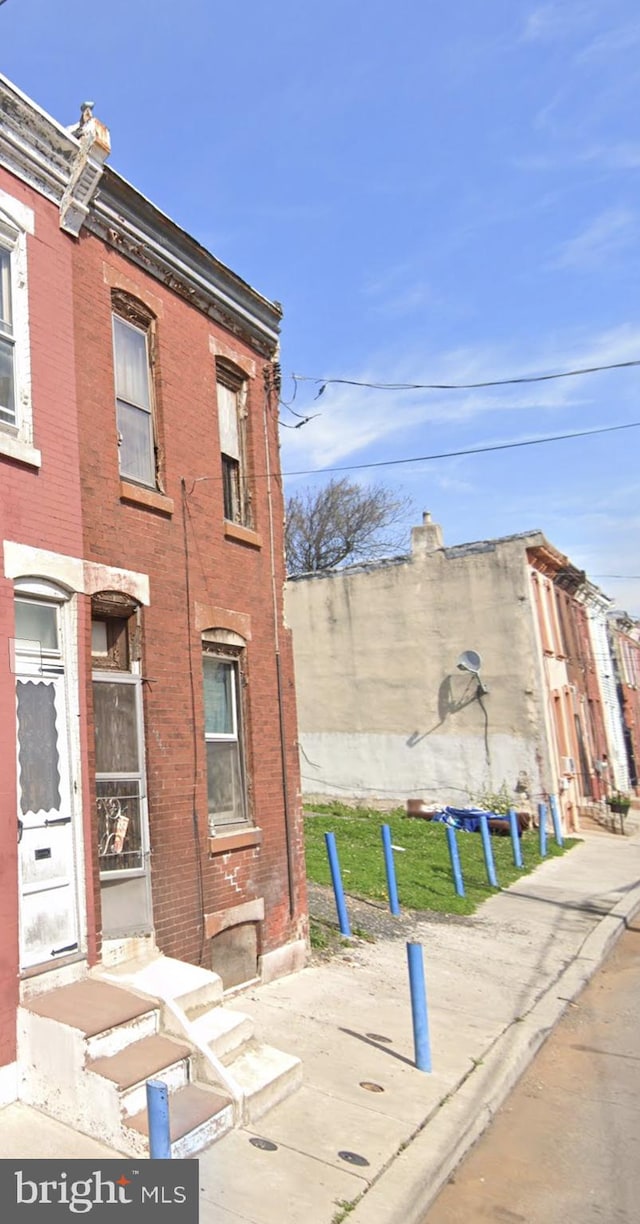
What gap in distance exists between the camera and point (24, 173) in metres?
6.72

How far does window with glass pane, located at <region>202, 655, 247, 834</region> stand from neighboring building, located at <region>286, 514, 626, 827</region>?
13.8 meters

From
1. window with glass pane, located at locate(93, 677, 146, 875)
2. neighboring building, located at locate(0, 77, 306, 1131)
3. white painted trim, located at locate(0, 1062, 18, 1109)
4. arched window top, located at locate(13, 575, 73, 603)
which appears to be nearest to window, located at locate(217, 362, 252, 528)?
neighboring building, located at locate(0, 77, 306, 1131)

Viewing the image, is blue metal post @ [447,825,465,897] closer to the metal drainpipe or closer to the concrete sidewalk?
the concrete sidewalk

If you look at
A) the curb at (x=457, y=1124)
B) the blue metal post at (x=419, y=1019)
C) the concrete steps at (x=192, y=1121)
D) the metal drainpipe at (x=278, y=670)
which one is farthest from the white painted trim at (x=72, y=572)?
the curb at (x=457, y=1124)

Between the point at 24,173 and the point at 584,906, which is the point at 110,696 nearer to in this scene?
the point at 24,173

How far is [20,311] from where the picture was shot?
656cm

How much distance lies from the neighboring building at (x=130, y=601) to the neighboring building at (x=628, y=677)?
25115 millimetres

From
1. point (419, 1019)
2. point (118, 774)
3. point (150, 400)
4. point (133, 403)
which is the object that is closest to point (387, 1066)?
point (419, 1019)

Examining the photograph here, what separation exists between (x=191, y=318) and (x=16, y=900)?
579cm

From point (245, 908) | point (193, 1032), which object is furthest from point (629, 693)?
point (193, 1032)

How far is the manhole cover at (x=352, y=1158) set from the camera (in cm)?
500

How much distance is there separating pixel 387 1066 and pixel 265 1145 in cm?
162

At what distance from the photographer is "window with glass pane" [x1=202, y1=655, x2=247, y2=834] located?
28.0 ft

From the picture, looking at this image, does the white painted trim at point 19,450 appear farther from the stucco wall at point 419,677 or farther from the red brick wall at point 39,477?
the stucco wall at point 419,677
